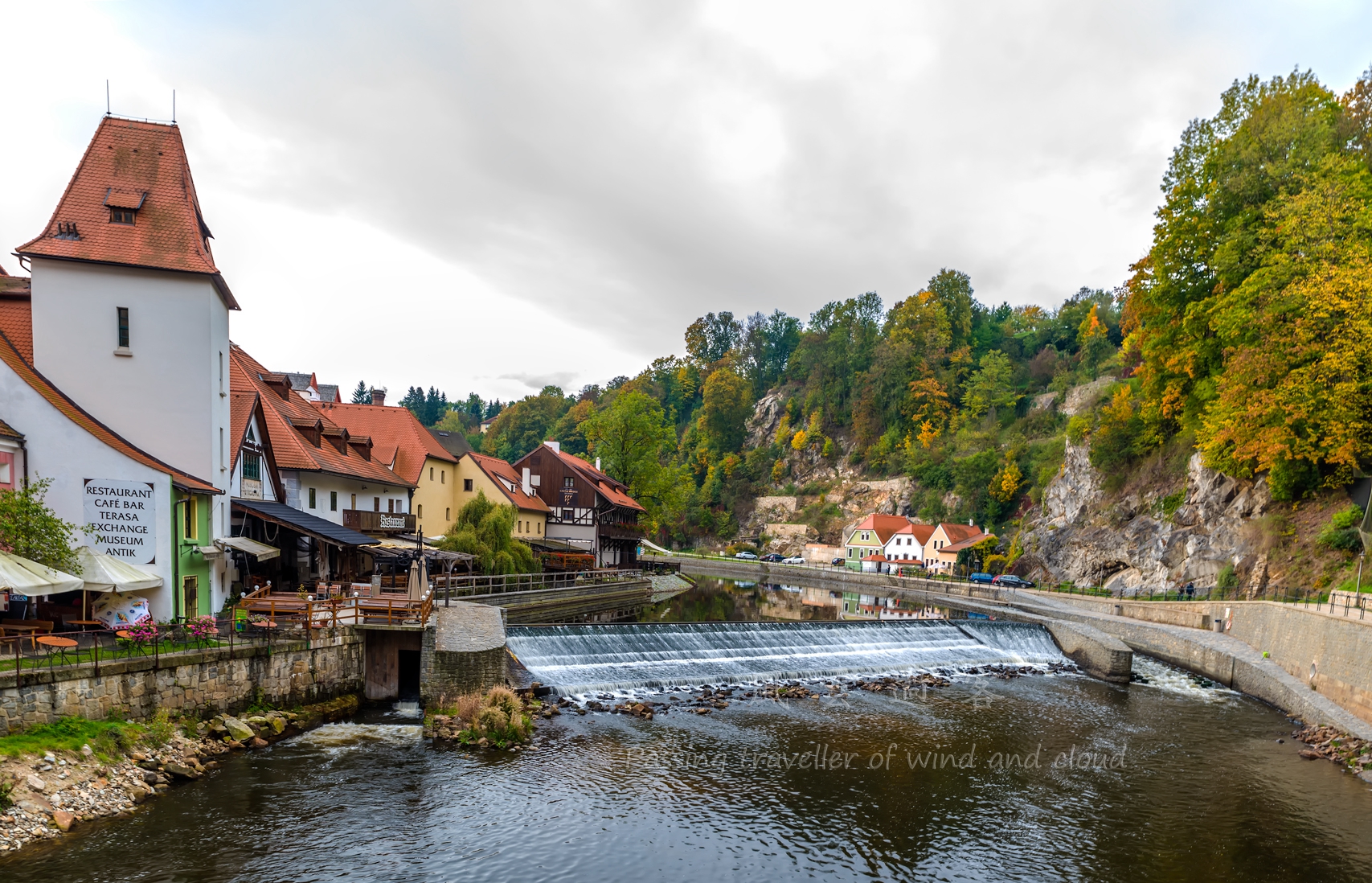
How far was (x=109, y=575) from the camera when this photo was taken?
15086mm

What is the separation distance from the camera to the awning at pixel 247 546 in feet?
65.3

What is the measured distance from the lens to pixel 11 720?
38.2 ft

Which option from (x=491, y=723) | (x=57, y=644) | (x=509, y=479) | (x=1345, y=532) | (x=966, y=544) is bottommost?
(x=966, y=544)

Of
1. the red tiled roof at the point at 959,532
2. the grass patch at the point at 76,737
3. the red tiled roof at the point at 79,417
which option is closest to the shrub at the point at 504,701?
the grass patch at the point at 76,737

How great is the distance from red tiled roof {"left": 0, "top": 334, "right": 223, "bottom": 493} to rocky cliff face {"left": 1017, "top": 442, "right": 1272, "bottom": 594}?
4119 cm

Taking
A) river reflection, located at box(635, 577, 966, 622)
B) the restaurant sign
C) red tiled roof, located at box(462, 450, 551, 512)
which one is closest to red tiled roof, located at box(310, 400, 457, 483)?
red tiled roof, located at box(462, 450, 551, 512)

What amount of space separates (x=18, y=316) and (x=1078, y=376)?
90185mm

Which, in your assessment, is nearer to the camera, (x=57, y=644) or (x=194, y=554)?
(x=57, y=644)

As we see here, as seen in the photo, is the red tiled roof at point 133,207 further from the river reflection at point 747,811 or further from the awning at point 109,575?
the river reflection at point 747,811

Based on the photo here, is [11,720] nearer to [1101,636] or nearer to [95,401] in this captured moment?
[95,401]

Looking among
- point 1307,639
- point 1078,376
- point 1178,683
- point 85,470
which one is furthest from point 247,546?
point 1078,376

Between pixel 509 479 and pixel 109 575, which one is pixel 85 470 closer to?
pixel 109 575

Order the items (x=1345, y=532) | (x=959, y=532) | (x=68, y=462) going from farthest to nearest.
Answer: (x=959, y=532) → (x=1345, y=532) → (x=68, y=462)

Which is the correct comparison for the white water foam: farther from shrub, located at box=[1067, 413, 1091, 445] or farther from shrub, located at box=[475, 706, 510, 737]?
shrub, located at box=[1067, 413, 1091, 445]
